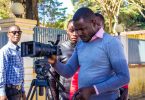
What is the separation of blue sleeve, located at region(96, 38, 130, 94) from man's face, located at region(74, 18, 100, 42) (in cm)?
15

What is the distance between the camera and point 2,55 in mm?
5332

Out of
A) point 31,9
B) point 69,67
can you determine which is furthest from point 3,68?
point 31,9

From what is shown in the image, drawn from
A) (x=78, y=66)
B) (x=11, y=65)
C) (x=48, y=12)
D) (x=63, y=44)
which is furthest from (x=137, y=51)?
(x=48, y=12)

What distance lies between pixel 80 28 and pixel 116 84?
1.49 feet

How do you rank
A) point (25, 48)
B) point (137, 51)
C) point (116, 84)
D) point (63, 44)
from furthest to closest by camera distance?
point (137, 51), point (63, 44), point (25, 48), point (116, 84)

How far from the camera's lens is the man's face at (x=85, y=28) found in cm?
260

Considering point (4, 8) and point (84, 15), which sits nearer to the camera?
point (84, 15)

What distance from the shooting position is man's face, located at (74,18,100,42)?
2600mm

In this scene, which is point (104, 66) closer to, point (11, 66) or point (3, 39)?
point (11, 66)

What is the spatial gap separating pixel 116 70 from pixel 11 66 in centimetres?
308

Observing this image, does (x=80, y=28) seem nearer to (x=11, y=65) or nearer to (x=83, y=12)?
(x=83, y=12)

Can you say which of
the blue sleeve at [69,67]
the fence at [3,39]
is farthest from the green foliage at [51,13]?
the blue sleeve at [69,67]

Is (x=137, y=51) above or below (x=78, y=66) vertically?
below

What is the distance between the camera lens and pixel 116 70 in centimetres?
258
